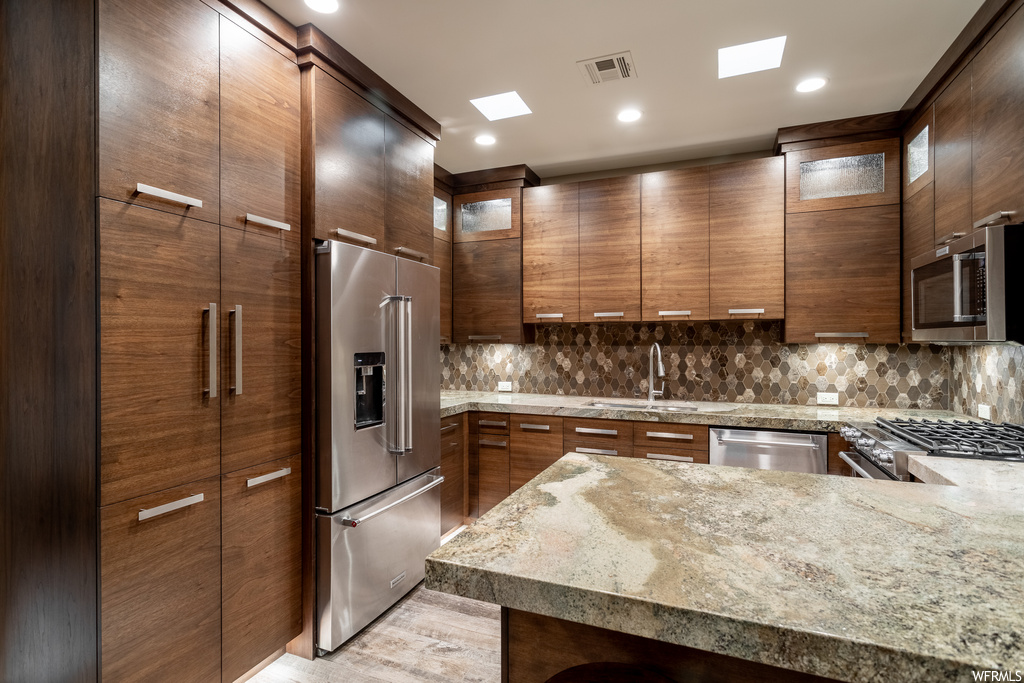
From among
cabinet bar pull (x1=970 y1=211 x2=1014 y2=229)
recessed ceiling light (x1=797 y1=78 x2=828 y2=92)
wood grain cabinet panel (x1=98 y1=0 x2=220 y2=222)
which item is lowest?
cabinet bar pull (x1=970 y1=211 x2=1014 y2=229)

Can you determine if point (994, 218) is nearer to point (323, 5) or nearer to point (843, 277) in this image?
point (843, 277)

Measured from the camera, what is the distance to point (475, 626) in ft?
7.70

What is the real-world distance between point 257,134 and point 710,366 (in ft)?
10.1

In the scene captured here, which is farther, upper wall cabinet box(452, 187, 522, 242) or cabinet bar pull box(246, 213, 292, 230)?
upper wall cabinet box(452, 187, 522, 242)

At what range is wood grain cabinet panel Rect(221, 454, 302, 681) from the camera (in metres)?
1.82

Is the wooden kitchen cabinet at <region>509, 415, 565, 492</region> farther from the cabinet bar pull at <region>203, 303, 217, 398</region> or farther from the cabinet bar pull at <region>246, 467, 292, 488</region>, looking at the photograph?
the cabinet bar pull at <region>203, 303, 217, 398</region>

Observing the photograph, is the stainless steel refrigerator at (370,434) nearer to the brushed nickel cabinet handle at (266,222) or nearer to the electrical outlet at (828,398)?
the brushed nickel cabinet handle at (266,222)

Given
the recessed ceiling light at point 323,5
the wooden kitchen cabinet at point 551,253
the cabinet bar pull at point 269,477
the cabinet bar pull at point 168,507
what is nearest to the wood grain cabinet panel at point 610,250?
the wooden kitchen cabinet at point 551,253

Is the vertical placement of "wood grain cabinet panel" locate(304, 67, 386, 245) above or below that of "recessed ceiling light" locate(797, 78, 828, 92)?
below

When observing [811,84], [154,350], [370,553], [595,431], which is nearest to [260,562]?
[370,553]

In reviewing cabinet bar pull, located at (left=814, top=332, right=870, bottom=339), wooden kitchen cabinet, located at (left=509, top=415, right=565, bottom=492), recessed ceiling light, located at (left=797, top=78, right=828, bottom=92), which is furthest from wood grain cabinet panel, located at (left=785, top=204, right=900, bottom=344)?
wooden kitchen cabinet, located at (left=509, top=415, right=565, bottom=492)

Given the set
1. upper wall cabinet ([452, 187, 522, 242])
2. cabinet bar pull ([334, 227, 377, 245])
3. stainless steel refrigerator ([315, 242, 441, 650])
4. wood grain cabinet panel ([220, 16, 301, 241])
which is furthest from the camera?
upper wall cabinet ([452, 187, 522, 242])

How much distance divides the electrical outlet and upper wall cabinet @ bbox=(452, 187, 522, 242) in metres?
2.35

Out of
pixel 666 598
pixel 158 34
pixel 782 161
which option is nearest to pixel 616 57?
pixel 782 161
